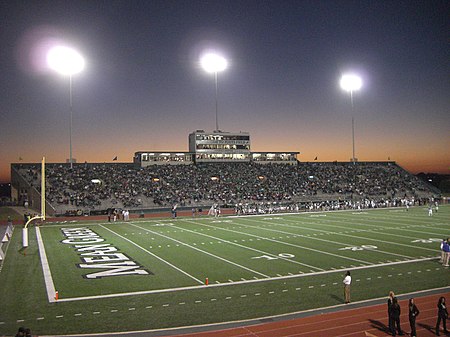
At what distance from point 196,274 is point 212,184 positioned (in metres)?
39.6

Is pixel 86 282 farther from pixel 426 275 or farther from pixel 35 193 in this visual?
pixel 35 193

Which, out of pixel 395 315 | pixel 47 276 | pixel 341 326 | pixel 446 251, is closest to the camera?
pixel 395 315

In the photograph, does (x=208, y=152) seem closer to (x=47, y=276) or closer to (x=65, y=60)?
(x=65, y=60)

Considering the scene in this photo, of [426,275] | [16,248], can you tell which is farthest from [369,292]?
[16,248]

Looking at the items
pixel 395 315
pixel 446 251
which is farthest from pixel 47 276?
pixel 446 251

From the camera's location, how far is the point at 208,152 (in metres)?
62.1

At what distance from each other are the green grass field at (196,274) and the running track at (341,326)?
835mm

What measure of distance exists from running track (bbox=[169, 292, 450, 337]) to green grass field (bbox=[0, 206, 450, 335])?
84cm

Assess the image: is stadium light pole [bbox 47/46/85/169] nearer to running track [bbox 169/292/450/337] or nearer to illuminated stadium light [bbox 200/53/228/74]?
illuminated stadium light [bbox 200/53/228/74]

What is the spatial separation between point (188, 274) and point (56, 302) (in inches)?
189

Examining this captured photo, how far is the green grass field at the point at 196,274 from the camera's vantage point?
1058 cm

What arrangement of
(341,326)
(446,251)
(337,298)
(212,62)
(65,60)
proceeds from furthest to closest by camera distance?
1. (212,62)
2. (65,60)
3. (446,251)
4. (337,298)
5. (341,326)

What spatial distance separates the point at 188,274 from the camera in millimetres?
15078

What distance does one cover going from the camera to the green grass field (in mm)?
10578
